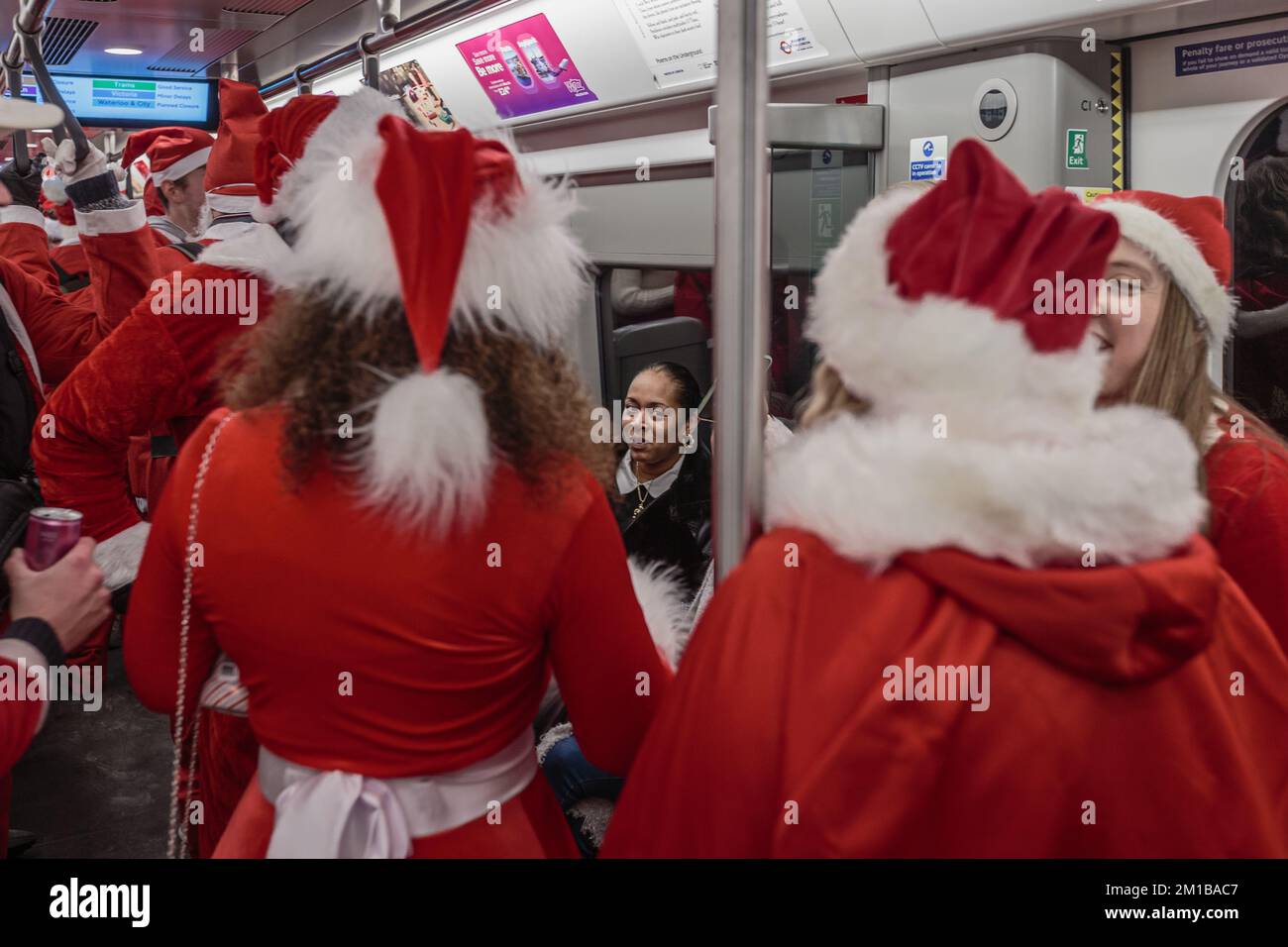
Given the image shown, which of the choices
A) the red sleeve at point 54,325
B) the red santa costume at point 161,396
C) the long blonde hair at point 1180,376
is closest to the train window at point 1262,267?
the long blonde hair at point 1180,376

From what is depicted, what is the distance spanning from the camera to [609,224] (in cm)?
404

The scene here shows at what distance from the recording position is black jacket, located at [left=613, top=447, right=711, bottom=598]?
8.64 feet

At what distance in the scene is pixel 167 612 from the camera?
1.35 meters

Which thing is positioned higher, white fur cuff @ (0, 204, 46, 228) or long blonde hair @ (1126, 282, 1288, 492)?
white fur cuff @ (0, 204, 46, 228)

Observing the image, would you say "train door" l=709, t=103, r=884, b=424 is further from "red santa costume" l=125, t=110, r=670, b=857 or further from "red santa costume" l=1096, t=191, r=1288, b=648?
"red santa costume" l=125, t=110, r=670, b=857

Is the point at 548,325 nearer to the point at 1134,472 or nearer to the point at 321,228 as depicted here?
the point at 321,228

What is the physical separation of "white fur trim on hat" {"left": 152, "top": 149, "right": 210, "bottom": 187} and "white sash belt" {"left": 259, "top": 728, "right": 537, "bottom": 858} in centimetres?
269

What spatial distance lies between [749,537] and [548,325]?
13.6 inches

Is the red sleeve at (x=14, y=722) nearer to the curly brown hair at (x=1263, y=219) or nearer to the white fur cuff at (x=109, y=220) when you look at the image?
the white fur cuff at (x=109, y=220)

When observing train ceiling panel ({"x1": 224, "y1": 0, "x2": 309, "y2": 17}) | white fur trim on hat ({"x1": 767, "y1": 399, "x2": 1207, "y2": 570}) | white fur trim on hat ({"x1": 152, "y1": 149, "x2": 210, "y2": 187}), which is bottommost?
white fur trim on hat ({"x1": 767, "y1": 399, "x2": 1207, "y2": 570})

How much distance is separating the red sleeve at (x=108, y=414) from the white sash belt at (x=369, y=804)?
1.15m

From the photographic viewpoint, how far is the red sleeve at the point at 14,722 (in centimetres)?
125

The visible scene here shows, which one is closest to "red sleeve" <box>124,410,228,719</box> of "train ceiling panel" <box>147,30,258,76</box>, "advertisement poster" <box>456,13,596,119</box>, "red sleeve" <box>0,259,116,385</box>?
"red sleeve" <box>0,259,116,385</box>

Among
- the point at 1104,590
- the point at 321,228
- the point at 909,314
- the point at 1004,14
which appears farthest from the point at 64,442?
the point at 1004,14
